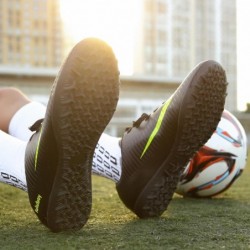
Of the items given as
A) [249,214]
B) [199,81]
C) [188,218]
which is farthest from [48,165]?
[249,214]

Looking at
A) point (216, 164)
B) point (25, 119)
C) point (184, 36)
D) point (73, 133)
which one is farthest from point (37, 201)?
point (184, 36)

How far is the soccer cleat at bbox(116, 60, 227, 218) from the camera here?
118 centimetres

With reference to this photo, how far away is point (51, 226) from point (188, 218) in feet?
1.50

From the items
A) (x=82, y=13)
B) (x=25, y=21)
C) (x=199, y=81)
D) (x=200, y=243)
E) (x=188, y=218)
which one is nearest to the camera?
(x=200, y=243)

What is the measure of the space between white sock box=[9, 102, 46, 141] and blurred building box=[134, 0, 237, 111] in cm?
4425

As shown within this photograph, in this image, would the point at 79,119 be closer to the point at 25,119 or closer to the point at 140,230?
the point at 140,230

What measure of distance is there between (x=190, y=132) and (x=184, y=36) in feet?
161

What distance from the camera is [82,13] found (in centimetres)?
5069

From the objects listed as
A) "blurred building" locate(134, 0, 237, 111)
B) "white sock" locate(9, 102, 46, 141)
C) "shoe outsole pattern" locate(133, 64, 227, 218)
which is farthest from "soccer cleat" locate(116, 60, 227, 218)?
"blurred building" locate(134, 0, 237, 111)

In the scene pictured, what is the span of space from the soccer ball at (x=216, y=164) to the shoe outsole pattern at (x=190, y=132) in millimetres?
627

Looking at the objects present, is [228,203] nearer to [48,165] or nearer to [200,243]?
[200,243]

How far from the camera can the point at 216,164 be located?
1.94 meters

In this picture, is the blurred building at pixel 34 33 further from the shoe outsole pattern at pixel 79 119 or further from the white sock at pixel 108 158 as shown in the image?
the shoe outsole pattern at pixel 79 119

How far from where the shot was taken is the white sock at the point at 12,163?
4.34ft
